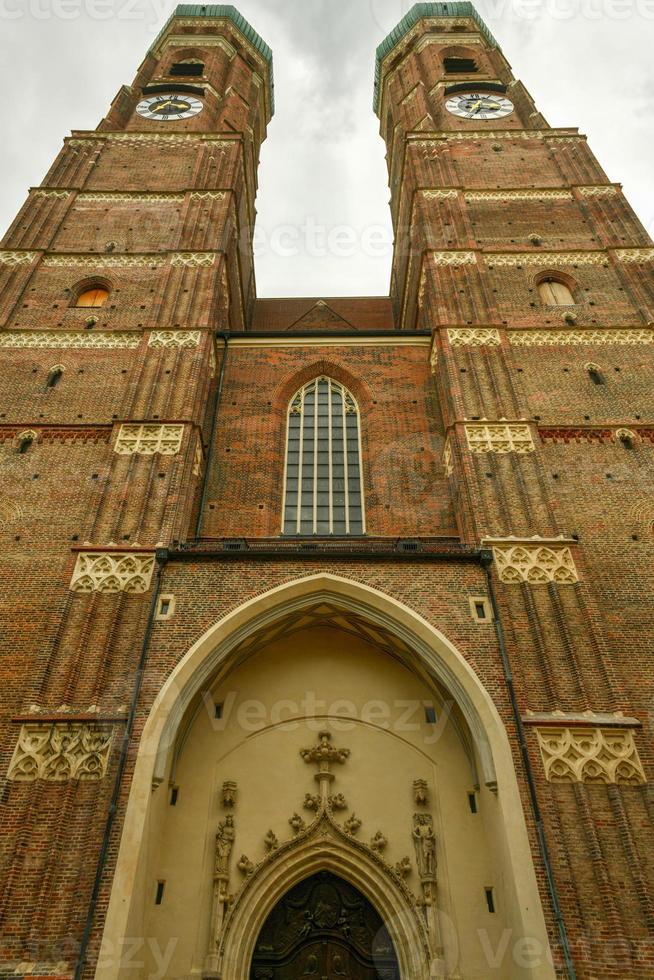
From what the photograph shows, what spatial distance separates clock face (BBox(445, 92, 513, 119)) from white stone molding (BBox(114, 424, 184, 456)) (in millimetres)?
18370

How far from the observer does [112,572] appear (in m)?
11.5

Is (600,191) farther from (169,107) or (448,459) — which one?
(169,107)

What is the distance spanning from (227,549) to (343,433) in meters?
5.37

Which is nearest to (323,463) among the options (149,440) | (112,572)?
(149,440)

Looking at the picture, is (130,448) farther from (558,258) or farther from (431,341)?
(558,258)

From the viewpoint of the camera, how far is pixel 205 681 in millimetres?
10617

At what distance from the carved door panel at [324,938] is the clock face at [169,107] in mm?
24447

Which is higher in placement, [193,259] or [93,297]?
[193,259]

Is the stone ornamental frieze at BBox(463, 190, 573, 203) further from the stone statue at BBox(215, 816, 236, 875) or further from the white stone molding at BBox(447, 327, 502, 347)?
the stone statue at BBox(215, 816, 236, 875)

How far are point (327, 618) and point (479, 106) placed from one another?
22.0 meters

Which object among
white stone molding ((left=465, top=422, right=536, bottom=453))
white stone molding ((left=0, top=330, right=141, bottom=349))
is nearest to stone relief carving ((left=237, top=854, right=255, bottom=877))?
white stone molding ((left=465, top=422, right=536, bottom=453))

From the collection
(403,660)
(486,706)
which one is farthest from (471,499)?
(486,706)

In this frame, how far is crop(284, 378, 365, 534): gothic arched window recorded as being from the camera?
1471cm

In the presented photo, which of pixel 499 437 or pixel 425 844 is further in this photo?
pixel 499 437
